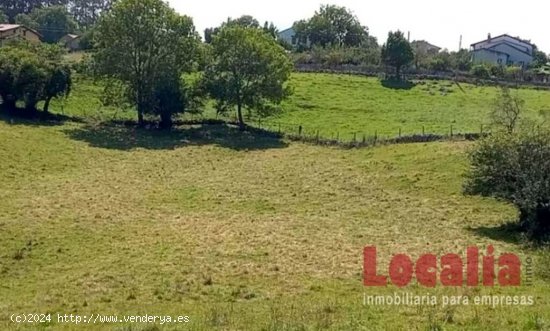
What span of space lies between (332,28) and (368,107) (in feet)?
203

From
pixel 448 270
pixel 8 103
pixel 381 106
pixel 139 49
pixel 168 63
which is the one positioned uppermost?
pixel 139 49

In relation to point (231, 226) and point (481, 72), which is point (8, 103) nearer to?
point (231, 226)

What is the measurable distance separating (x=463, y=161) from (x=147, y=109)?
31.0m

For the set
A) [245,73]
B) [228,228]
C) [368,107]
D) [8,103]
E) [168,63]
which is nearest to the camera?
[228,228]

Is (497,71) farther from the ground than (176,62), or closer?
farther from the ground

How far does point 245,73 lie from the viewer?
2334 inches

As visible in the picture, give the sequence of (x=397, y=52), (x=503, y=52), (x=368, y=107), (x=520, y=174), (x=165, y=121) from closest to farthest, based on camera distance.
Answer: (x=520, y=174) < (x=165, y=121) < (x=368, y=107) < (x=397, y=52) < (x=503, y=52)

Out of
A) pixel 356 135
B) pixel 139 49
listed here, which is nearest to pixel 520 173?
pixel 356 135

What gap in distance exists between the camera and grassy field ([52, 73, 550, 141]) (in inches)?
2243

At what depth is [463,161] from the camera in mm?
39125

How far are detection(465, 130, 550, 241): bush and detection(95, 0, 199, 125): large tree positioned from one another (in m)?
35.7

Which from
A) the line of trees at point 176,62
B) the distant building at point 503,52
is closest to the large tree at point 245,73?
the line of trees at point 176,62

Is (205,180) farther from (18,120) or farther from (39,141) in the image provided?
(18,120)

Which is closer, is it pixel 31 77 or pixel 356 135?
pixel 31 77
